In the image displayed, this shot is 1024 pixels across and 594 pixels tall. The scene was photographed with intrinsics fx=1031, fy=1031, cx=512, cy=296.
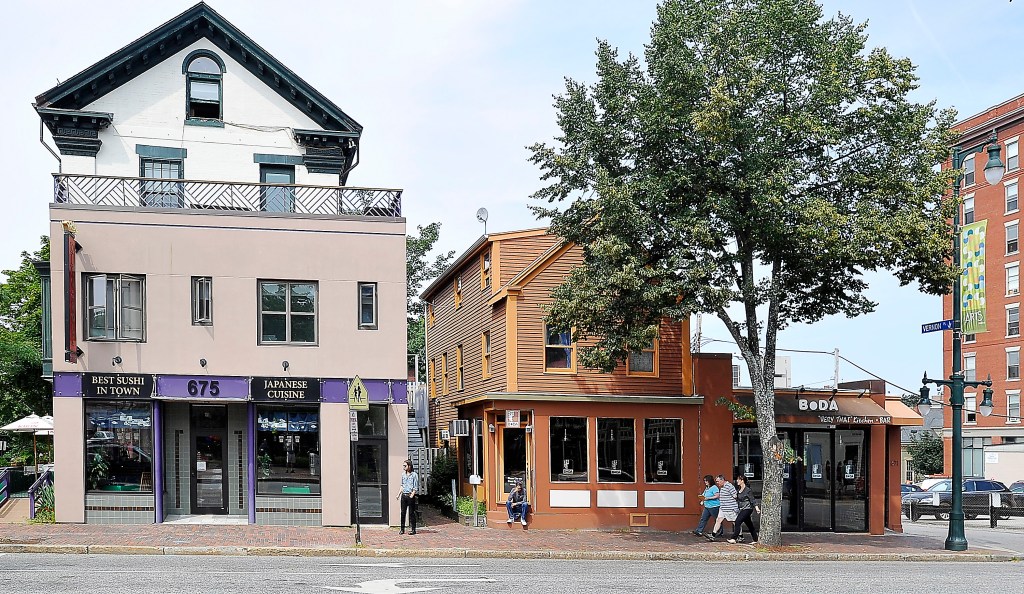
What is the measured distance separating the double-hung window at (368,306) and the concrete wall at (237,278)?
0.15m

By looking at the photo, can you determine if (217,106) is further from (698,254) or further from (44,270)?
(698,254)

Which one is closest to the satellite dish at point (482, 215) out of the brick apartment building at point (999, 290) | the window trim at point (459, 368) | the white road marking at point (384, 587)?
the window trim at point (459, 368)

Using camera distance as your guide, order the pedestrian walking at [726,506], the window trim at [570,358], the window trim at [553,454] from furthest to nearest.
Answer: the window trim at [570,358] < the window trim at [553,454] < the pedestrian walking at [726,506]

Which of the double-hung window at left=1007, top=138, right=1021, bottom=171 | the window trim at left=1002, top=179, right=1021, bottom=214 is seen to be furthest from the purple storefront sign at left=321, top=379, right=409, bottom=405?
the double-hung window at left=1007, top=138, right=1021, bottom=171

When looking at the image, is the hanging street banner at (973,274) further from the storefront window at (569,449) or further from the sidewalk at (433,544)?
the storefront window at (569,449)

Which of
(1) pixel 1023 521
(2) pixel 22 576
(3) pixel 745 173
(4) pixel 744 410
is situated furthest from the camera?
(1) pixel 1023 521

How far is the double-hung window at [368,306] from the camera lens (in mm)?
25141

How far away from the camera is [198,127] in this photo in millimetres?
27156

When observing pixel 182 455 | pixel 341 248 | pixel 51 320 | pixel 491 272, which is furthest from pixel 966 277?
pixel 51 320

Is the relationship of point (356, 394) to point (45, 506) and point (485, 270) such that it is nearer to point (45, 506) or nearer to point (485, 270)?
point (45, 506)

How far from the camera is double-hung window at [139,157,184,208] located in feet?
81.1

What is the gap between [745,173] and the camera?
71.2 feet

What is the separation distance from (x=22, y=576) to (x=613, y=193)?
→ 42.9 ft

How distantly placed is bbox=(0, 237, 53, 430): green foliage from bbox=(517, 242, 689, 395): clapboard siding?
15.6 m
